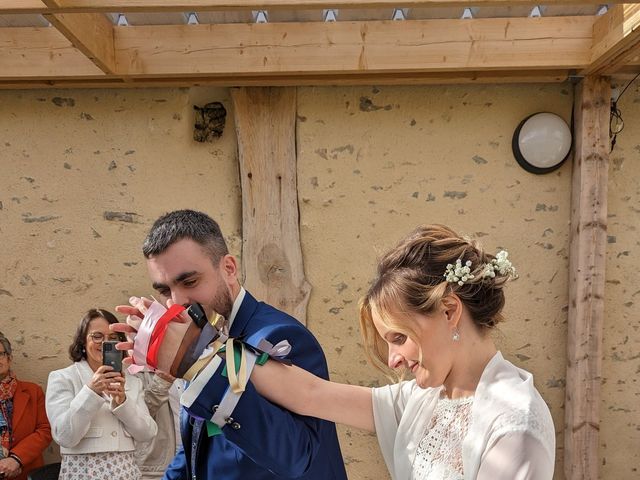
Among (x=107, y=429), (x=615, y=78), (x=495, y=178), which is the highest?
(x=615, y=78)

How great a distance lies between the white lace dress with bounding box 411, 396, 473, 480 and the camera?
166 centimetres

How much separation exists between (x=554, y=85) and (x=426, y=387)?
3092mm

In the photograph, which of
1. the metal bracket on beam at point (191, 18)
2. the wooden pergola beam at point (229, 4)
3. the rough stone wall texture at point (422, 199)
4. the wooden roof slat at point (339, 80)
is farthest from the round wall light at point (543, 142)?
the metal bracket on beam at point (191, 18)

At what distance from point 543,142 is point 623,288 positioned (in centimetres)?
93

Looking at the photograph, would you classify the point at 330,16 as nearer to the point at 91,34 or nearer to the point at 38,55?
the point at 91,34

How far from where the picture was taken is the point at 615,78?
168 inches

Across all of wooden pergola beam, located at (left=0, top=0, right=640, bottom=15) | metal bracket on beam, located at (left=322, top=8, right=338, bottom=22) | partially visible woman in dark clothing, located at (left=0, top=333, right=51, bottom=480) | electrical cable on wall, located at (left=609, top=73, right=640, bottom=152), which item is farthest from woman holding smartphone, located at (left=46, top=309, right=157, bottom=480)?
electrical cable on wall, located at (left=609, top=73, right=640, bottom=152)

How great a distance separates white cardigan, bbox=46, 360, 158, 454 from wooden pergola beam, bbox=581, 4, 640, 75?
281 centimetres

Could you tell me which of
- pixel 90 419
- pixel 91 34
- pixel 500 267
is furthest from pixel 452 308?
pixel 91 34

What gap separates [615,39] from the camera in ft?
11.8

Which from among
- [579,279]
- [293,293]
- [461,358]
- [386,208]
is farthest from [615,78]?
[461,358]

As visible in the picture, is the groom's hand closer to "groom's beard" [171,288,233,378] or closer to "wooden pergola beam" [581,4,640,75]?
"groom's beard" [171,288,233,378]

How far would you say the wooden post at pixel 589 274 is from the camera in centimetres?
418

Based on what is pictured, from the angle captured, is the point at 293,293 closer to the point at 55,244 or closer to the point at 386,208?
the point at 386,208
